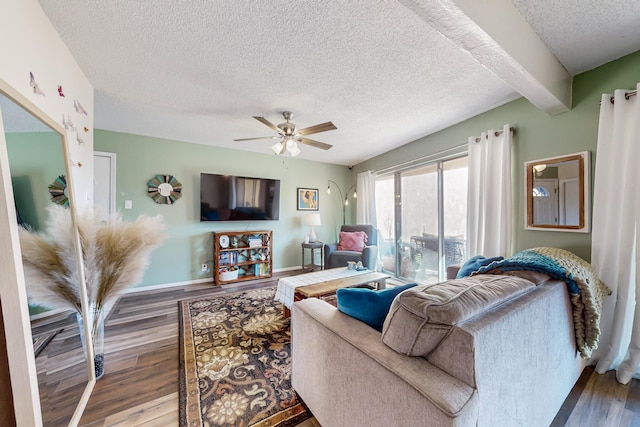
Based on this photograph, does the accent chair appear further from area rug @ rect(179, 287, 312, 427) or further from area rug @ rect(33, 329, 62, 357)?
area rug @ rect(33, 329, 62, 357)

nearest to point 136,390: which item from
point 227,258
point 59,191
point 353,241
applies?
point 59,191

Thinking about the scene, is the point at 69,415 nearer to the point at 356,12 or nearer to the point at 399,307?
the point at 399,307

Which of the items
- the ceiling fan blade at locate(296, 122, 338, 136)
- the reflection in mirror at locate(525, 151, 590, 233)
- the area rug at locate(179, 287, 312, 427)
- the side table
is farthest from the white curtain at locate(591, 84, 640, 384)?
the side table

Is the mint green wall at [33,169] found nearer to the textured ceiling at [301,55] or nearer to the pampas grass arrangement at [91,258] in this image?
the pampas grass arrangement at [91,258]

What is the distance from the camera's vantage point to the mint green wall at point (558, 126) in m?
1.70

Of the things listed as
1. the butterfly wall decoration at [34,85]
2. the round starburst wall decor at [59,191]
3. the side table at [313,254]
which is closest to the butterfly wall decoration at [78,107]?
the butterfly wall decoration at [34,85]

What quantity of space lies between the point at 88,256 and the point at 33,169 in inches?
24.6

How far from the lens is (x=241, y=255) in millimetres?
3926

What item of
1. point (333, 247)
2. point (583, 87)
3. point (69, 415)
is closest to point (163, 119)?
point (69, 415)

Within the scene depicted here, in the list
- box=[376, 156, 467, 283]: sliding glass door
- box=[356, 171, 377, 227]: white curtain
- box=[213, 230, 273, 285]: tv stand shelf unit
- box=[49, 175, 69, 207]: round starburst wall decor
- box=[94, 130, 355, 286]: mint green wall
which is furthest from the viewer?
box=[356, 171, 377, 227]: white curtain

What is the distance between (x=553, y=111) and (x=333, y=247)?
304cm

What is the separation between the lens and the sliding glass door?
2.98 m

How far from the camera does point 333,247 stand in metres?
3.91

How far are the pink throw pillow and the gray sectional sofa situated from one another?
2.76 metres
